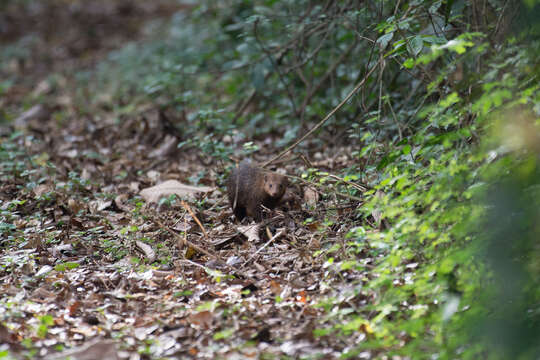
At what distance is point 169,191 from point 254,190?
85cm

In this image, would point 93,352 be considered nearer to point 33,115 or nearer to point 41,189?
point 41,189

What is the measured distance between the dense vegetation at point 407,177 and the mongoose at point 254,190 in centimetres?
19

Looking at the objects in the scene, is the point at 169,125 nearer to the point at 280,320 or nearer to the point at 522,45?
the point at 280,320

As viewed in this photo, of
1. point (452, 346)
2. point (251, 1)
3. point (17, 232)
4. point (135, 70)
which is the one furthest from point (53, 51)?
point (452, 346)

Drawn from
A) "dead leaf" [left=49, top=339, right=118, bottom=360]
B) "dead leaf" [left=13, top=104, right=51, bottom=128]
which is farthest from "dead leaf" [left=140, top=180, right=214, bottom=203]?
"dead leaf" [left=13, top=104, right=51, bottom=128]

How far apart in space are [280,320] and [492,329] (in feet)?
3.72

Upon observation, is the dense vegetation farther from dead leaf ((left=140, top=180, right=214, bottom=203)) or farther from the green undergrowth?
dead leaf ((left=140, top=180, right=214, bottom=203))

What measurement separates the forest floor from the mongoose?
0.38ft

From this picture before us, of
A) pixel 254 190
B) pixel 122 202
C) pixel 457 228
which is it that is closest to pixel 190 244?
pixel 254 190

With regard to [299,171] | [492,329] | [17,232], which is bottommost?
[299,171]

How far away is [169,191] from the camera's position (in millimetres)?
4234

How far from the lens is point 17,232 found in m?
3.69

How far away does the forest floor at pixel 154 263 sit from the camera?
2.58 meters

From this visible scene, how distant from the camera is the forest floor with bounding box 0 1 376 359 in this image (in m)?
2.58
